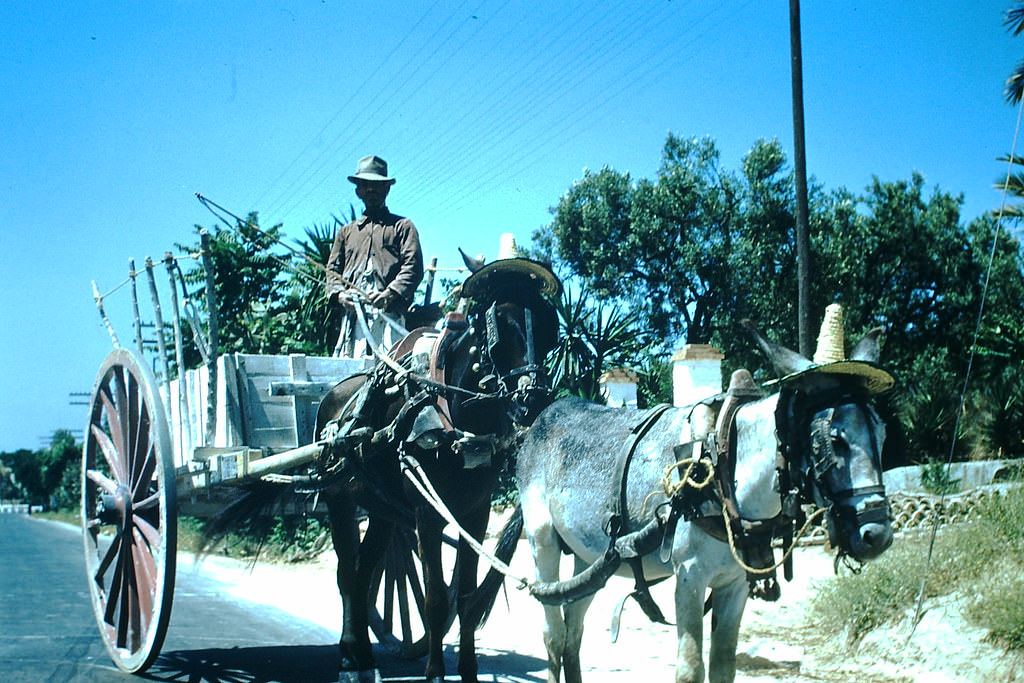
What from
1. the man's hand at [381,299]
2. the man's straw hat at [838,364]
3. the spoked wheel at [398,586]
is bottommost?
the spoked wheel at [398,586]

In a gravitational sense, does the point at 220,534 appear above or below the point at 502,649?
above

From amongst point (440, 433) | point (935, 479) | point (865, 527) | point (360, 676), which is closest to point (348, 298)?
point (440, 433)

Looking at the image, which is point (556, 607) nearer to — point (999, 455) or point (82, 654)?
point (82, 654)

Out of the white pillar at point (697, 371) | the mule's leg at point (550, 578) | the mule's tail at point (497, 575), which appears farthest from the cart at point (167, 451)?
the white pillar at point (697, 371)

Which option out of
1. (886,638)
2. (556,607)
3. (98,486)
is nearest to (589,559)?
(556,607)

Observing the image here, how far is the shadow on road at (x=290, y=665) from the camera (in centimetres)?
687

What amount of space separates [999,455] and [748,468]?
456 inches

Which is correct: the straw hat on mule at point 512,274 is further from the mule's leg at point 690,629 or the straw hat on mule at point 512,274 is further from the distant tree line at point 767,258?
the distant tree line at point 767,258

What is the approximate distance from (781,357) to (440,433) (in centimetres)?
276

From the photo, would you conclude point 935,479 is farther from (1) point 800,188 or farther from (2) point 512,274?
(2) point 512,274

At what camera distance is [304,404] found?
24.7ft

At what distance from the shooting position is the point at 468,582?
20.2 feet

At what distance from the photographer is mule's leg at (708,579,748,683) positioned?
13.2 ft

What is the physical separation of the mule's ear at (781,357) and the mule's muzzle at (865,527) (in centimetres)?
53
